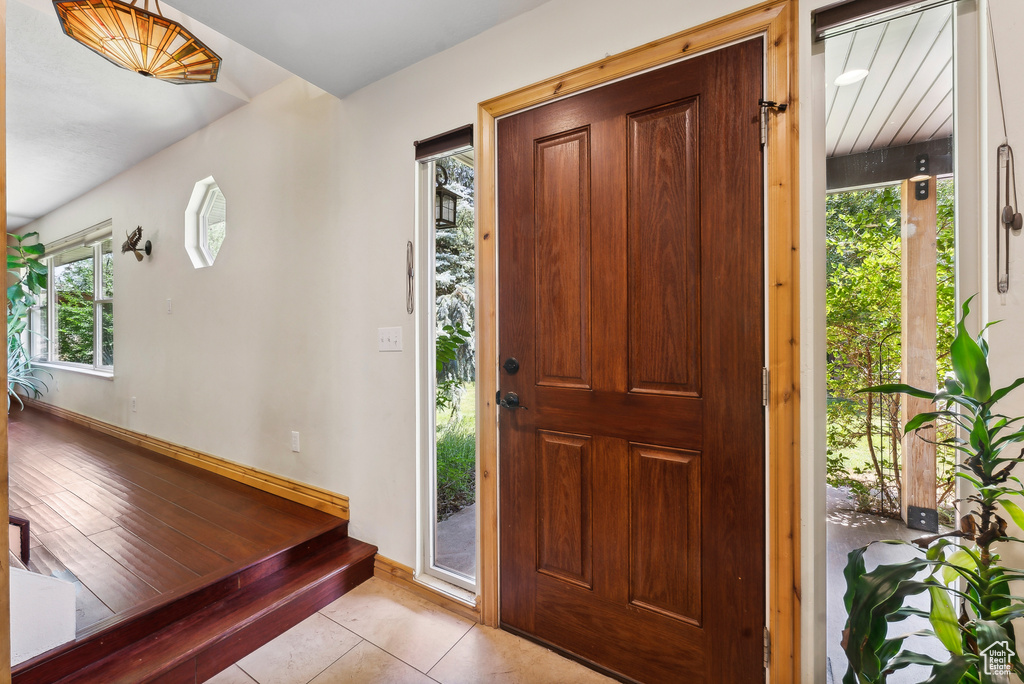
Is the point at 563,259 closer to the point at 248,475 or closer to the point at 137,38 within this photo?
the point at 137,38

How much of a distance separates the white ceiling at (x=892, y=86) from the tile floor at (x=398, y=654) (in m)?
1.94

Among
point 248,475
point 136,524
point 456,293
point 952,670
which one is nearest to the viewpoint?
point 952,670

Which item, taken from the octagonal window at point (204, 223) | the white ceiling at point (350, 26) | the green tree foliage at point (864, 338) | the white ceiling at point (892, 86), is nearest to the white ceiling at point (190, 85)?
the white ceiling at point (350, 26)

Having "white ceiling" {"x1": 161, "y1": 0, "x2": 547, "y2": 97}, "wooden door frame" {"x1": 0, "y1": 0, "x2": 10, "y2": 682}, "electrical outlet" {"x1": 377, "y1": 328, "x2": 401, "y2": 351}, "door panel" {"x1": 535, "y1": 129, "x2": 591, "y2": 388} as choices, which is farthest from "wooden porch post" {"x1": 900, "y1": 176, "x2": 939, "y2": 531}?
"wooden door frame" {"x1": 0, "y1": 0, "x2": 10, "y2": 682}

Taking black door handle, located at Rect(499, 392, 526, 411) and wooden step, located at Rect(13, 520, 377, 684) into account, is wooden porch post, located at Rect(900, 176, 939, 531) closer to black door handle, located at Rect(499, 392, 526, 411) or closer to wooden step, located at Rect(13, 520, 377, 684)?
black door handle, located at Rect(499, 392, 526, 411)

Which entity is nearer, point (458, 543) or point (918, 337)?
point (918, 337)

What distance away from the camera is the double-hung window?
4.38 meters

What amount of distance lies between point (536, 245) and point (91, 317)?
5.35 m

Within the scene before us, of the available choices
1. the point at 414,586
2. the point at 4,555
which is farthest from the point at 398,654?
the point at 4,555

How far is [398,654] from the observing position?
5.43 ft

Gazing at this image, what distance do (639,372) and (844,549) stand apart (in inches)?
30.8

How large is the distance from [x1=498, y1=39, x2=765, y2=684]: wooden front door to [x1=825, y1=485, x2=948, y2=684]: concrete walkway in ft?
0.71

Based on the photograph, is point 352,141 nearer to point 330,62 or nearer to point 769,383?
point 330,62

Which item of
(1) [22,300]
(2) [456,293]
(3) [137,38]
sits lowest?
(2) [456,293]
